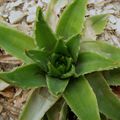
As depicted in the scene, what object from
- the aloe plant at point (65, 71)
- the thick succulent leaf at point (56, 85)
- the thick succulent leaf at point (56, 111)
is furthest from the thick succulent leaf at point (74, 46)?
the thick succulent leaf at point (56, 111)

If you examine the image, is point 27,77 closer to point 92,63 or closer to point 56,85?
point 56,85

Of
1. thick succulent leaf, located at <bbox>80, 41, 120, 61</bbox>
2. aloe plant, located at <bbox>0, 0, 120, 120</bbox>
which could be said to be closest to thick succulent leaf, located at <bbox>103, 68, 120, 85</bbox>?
aloe plant, located at <bbox>0, 0, 120, 120</bbox>

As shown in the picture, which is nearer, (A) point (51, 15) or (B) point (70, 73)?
(B) point (70, 73)

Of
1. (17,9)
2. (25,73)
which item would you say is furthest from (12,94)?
(17,9)

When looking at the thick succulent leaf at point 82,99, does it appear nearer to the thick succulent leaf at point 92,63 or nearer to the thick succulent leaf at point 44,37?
the thick succulent leaf at point 92,63

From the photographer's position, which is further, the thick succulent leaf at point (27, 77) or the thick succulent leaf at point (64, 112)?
the thick succulent leaf at point (64, 112)

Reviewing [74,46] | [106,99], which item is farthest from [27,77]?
[106,99]
